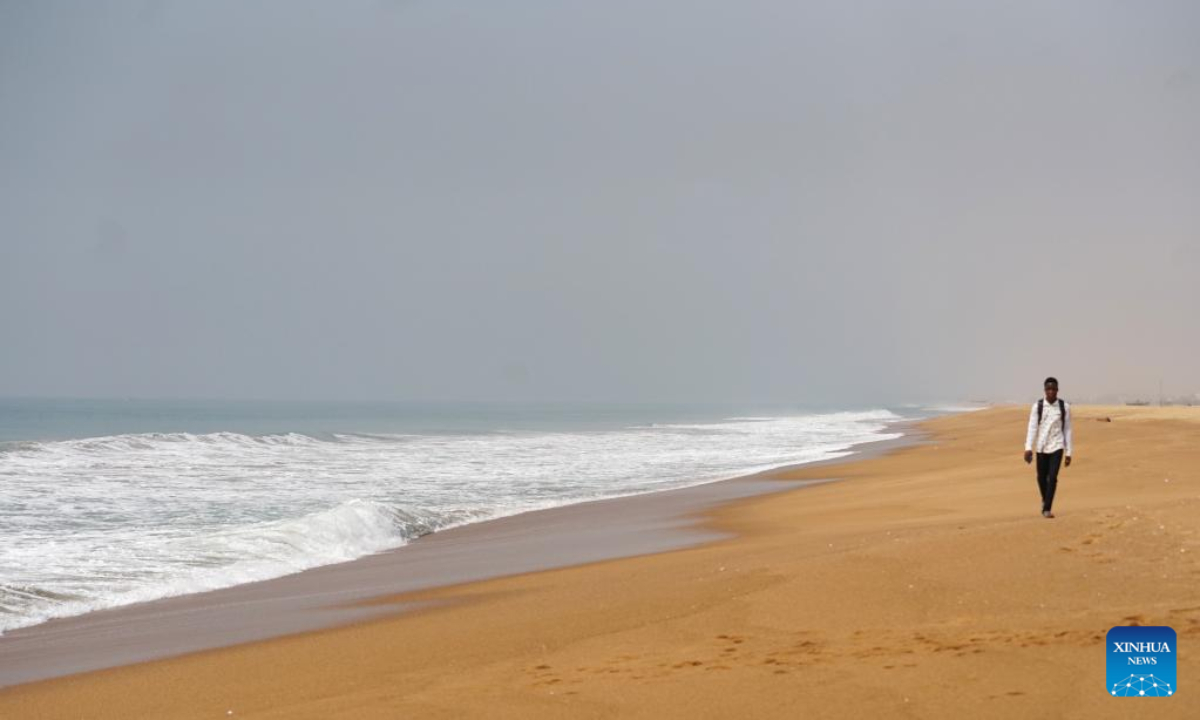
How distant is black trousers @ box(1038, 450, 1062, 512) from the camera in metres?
11.8

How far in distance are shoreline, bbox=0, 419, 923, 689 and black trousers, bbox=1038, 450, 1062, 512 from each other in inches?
162

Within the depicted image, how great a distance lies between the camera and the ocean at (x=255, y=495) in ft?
40.7

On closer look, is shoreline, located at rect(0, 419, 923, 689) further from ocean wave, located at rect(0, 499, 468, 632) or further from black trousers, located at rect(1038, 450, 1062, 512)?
black trousers, located at rect(1038, 450, 1062, 512)

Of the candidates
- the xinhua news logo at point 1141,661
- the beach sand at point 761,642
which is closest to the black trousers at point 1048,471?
the beach sand at point 761,642

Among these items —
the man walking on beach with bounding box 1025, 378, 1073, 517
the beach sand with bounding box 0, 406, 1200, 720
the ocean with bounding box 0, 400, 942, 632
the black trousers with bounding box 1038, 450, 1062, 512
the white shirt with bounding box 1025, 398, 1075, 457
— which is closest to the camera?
the beach sand with bounding box 0, 406, 1200, 720

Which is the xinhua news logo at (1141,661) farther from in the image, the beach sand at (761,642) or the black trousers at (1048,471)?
the black trousers at (1048,471)

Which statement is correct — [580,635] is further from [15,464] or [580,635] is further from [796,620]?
[15,464]

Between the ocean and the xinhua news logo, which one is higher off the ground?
the xinhua news logo

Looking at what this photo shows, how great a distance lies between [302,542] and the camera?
48.1ft

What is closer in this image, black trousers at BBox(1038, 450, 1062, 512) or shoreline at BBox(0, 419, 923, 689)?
shoreline at BBox(0, 419, 923, 689)

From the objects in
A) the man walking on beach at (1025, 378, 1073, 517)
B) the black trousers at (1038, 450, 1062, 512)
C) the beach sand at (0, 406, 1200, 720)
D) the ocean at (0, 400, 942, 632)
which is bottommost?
the ocean at (0, 400, 942, 632)

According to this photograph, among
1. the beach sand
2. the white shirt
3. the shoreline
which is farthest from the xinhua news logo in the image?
the white shirt

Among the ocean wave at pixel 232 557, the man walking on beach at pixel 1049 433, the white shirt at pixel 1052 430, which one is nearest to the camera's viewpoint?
the ocean wave at pixel 232 557

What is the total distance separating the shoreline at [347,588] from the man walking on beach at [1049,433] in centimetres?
412
